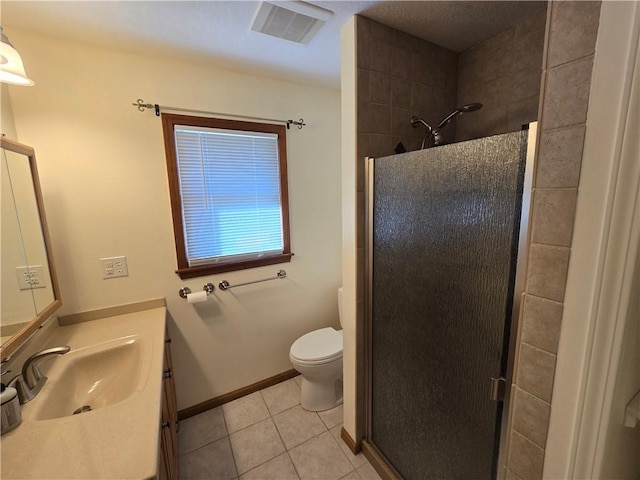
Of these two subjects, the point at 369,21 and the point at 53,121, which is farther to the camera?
the point at 53,121

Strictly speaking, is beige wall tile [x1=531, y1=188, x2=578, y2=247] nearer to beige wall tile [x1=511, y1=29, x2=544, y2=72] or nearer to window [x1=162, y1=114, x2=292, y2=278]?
beige wall tile [x1=511, y1=29, x2=544, y2=72]

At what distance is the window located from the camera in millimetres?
1730

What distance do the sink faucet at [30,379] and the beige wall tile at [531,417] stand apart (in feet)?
5.24

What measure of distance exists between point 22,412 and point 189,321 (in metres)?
0.97

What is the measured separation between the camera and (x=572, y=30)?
1.98 ft

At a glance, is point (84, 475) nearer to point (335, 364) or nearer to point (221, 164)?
point (335, 364)

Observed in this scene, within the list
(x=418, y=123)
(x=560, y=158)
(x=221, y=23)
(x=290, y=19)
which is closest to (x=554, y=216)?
(x=560, y=158)

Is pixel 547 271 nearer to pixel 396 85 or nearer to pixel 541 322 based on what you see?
pixel 541 322

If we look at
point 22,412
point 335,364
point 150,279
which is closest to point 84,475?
point 22,412

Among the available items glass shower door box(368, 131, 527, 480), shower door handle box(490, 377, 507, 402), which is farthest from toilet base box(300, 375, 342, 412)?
shower door handle box(490, 377, 507, 402)

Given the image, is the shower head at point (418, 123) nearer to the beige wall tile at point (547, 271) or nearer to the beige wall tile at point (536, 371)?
the beige wall tile at point (547, 271)

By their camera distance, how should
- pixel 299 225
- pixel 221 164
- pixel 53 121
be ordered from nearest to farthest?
1. pixel 53 121
2. pixel 221 164
3. pixel 299 225

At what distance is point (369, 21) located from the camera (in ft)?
4.25

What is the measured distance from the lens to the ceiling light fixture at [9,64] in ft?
3.20
